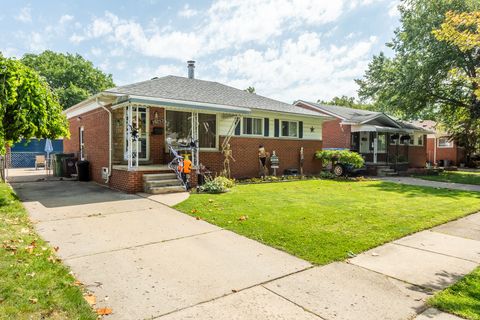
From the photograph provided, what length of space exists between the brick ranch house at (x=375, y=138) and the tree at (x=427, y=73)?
175cm

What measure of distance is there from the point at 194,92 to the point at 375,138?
12872 millimetres

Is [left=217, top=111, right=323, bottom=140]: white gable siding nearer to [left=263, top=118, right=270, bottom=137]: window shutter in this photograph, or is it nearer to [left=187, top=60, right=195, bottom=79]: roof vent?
[left=263, top=118, right=270, bottom=137]: window shutter

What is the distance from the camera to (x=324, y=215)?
7.00 metres

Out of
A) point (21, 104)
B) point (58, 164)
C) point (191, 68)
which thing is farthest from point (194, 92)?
point (58, 164)

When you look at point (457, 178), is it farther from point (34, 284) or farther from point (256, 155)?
point (34, 284)

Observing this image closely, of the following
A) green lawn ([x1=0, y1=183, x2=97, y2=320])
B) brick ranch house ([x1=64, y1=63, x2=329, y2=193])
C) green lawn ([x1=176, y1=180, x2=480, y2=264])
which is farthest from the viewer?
brick ranch house ([x1=64, y1=63, x2=329, y2=193])

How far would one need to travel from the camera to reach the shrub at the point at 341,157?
16031 millimetres

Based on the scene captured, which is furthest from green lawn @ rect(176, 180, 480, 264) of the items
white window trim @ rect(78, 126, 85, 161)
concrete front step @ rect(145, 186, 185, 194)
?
white window trim @ rect(78, 126, 85, 161)

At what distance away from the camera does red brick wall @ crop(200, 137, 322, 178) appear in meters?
13.0

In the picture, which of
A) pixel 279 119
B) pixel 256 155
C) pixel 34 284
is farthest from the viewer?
pixel 279 119

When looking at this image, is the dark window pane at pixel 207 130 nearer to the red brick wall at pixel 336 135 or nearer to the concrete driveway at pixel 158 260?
the concrete driveway at pixel 158 260

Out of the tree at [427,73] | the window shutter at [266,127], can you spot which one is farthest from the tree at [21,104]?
the tree at [427,73]

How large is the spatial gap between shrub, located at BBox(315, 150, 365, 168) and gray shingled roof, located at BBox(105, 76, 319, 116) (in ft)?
7.68

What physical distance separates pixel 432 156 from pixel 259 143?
23734mm
